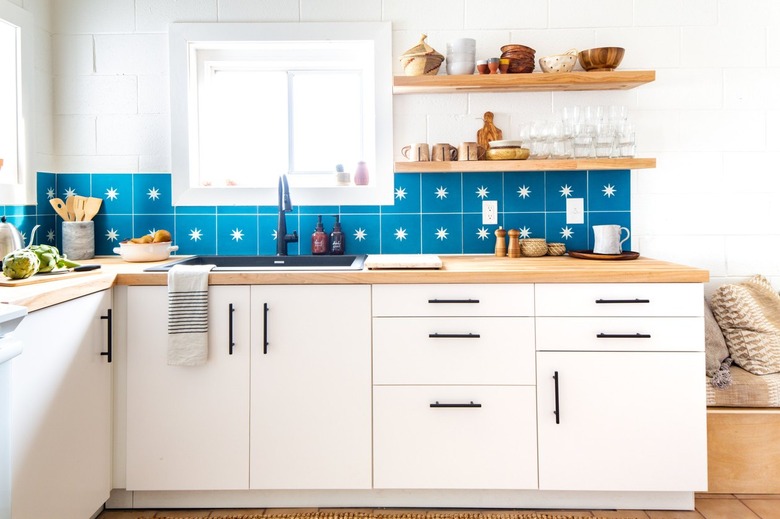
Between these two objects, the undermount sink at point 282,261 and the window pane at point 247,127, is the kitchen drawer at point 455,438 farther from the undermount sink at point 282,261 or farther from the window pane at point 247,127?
the window pane at point 247,127

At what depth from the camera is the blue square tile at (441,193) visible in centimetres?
276

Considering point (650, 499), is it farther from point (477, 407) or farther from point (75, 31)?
point (75, 31)

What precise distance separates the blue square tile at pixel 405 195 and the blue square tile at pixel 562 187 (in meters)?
0.59

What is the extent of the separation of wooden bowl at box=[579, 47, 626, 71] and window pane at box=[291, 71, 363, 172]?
1042mm

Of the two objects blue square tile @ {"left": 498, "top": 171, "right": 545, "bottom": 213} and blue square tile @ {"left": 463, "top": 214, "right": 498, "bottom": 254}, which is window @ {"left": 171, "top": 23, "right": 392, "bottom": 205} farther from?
blue square tile @ {"left": 498, "top": 171, "right": 545, "bottom": 213}

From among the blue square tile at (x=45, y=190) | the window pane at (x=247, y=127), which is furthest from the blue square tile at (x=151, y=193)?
the blue square tile at (x=45, y=190)

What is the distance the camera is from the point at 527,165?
2.51 m

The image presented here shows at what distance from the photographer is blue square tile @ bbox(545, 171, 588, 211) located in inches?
108

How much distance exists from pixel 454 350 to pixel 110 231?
1.68 meters

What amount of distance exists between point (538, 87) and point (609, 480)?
1.60 m

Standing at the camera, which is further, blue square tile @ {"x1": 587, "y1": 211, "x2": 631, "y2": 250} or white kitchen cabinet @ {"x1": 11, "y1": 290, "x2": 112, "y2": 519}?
blue square tile @ {"x1": 587, "y1": 211, "x2": 631, "y2": 250}

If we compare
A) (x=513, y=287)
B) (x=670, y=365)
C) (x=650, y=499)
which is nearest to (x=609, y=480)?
(x=650, y=499)

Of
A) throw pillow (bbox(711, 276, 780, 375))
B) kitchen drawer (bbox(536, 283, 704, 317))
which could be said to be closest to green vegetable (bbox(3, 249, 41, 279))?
kitchen drawer (bbox(536, 283, 704, 317))

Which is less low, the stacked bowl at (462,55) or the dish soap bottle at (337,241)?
the stacked bowl at (462,55)
